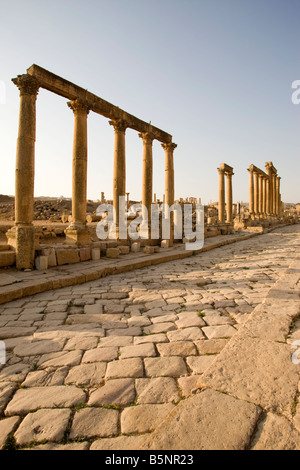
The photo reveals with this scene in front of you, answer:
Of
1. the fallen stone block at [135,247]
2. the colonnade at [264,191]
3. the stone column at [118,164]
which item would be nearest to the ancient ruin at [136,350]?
the fallen stone block at [135,247]

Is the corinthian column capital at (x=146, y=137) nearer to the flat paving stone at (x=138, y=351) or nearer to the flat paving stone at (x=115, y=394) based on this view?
the flat paving stone at (x=138, y=351)

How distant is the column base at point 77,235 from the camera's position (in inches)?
382

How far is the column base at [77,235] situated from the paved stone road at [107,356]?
381cm

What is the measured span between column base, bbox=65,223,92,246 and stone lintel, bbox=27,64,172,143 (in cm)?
468

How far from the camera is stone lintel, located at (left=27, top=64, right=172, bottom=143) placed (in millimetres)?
8422

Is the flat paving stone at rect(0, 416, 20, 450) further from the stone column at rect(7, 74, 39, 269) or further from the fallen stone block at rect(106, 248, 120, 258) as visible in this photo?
the fallen stone block at rect(106, 248, 120, 258)

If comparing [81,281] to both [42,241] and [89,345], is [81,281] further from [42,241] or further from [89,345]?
[42,241]

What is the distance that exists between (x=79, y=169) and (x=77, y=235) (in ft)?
8.16

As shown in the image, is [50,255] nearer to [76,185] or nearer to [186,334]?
[76,185]

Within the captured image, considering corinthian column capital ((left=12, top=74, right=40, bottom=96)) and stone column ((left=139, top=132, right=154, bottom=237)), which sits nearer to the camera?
corinthian column capital ((left=12, top=74, right=40, bottom=96))

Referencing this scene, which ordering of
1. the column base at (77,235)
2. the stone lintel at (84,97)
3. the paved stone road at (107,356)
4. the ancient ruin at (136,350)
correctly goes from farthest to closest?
the column base at (77,235)
the stone lintel at (84,97)
the paved stone road at (107,356)
the ancient ruin at (136,350)

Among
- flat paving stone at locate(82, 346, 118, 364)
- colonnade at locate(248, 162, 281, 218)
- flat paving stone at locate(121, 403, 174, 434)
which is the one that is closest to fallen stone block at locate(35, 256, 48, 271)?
flat paving stone at locate(82, 346, 118, 364)
